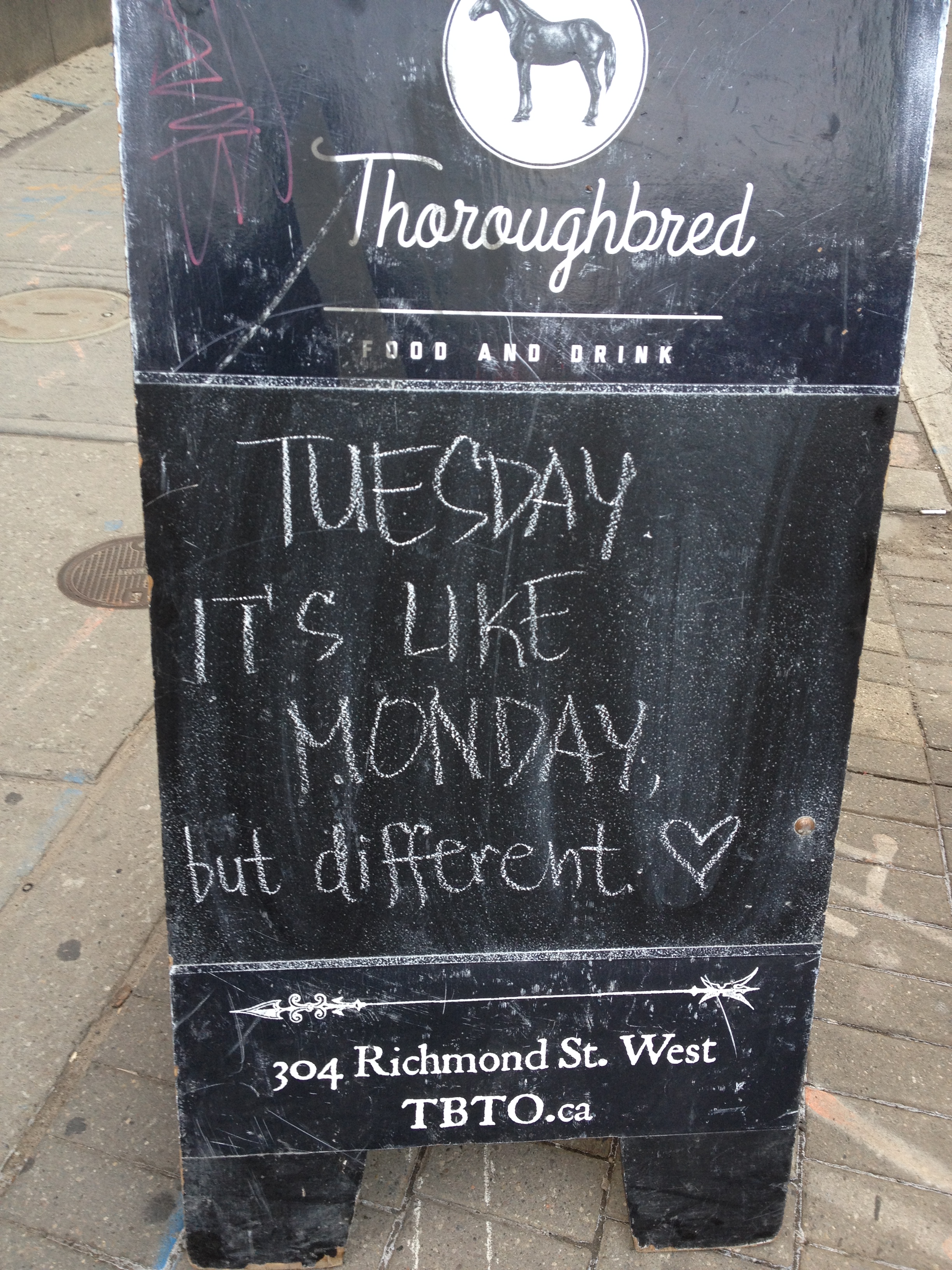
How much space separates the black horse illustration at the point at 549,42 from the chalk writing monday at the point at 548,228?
16 centimetres

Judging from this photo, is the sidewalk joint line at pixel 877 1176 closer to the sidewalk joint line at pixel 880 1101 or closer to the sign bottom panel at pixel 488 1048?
the sidewalk joint line at pixel 880 1101

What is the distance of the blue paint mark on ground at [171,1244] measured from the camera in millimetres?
2295

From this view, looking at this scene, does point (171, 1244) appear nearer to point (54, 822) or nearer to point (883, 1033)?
point (54, 822)

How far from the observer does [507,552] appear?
194 cm

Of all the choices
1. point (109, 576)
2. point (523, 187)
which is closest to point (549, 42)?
point (523, 187)

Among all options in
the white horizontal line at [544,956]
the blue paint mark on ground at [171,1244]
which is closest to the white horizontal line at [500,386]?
the white horizontal line at [544,956]

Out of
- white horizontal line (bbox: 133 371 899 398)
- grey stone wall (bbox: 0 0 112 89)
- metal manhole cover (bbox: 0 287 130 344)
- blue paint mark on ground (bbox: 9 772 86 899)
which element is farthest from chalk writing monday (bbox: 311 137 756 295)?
grey stone wall (bbox: 0 0 112 89)

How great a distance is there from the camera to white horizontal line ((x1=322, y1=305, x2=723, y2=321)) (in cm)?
176

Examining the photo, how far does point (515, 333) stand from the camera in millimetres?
1807

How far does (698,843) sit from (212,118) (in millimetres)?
1427

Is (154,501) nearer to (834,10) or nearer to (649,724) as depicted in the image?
(649,724)

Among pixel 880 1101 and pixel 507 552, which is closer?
pixel 507 552

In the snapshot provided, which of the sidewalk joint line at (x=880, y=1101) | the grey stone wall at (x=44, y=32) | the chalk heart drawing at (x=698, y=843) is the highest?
the grey stone wall at (x=44, y=32)

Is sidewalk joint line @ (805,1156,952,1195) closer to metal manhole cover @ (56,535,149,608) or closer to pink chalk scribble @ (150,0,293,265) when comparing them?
pink chalk scribble @ (150,0,293,265)
